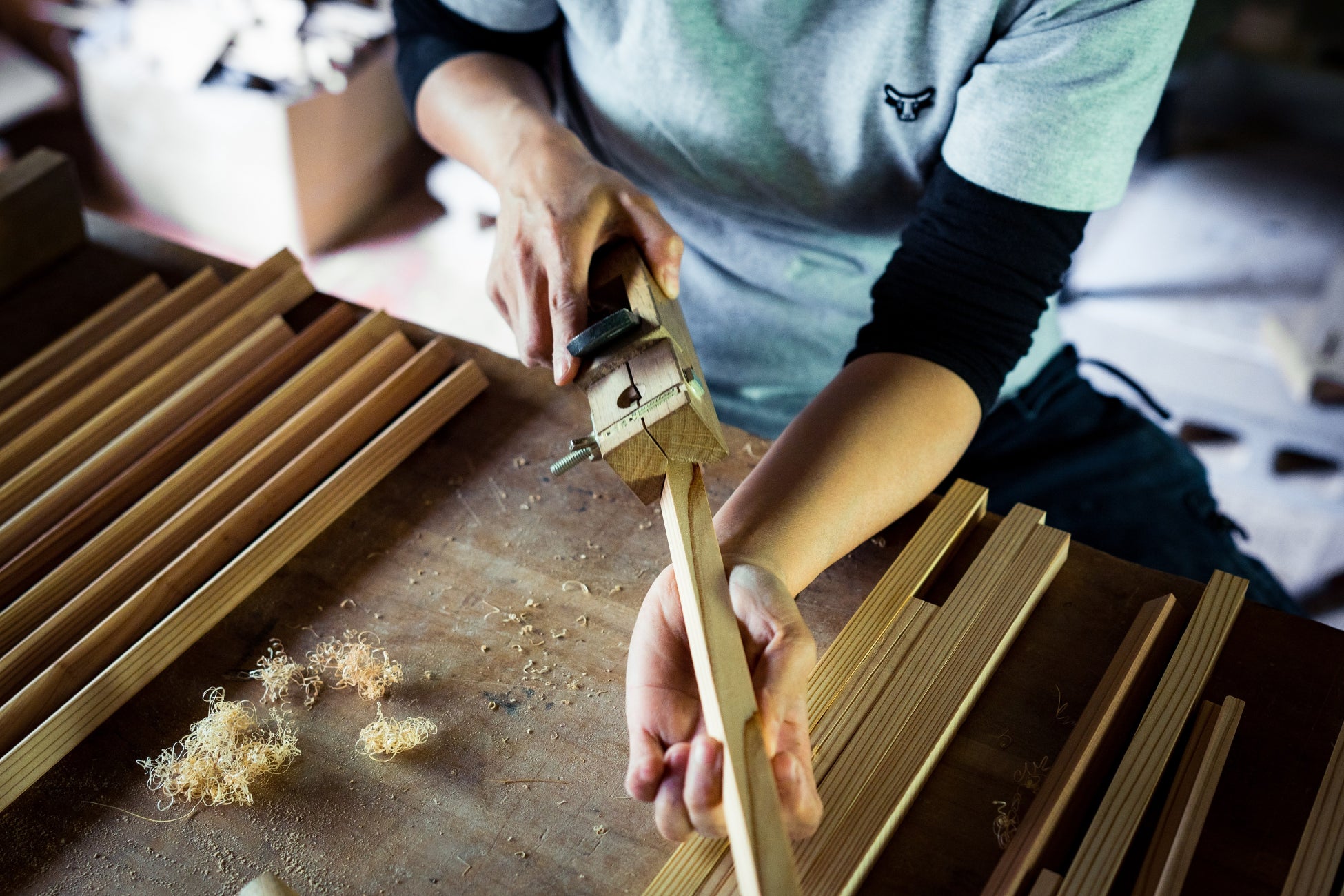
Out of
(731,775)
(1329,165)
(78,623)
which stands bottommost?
(1329,165)

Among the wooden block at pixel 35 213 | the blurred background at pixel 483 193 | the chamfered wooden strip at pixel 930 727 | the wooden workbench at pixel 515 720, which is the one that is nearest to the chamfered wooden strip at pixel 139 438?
the wooden workbench at pixel 515 720

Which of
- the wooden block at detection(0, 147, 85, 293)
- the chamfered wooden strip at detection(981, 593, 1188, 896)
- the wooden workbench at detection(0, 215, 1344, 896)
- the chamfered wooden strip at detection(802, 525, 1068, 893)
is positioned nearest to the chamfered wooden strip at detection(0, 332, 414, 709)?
the wooden workbench at detection(0, 215, 1344, 896)

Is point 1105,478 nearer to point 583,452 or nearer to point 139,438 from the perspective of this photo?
point 583,452

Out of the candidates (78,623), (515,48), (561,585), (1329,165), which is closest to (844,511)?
(561,585)

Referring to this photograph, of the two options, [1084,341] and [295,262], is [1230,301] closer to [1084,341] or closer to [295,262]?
[1084,341]

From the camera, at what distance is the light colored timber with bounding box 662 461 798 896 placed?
69cm

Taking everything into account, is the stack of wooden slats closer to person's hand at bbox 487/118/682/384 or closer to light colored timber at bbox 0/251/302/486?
light colored timber at bbox 0/251/302/486

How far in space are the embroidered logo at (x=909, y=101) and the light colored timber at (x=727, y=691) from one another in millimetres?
512

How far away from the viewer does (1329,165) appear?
3.22m

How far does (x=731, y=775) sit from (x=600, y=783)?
0.17m

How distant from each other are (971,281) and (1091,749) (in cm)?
50

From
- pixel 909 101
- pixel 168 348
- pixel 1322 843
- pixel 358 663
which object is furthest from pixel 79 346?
pixel 1322 843

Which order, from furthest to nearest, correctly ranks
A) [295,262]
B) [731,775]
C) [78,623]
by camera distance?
[295,262] → [78,623] → [731,775]

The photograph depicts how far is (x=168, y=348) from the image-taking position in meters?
1.24
